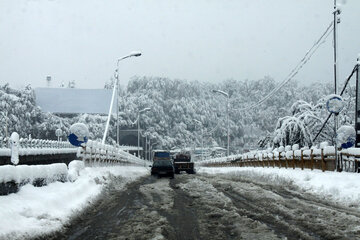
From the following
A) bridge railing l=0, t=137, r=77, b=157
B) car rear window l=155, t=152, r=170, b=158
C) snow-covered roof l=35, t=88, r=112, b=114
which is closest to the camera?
bridge railing l=0, t=137, r=77, b=157

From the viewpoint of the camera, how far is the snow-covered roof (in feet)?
306

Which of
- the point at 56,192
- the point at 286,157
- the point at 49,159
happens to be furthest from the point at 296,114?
the point at 56,192

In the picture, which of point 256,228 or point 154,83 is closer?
point 256,228

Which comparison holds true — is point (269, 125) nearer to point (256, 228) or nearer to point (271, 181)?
point (271, 181)

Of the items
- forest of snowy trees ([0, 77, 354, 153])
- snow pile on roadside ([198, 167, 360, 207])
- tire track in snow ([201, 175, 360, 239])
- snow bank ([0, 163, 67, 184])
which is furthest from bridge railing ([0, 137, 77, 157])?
forest of snowy trees ([0, 77, 354, 153])

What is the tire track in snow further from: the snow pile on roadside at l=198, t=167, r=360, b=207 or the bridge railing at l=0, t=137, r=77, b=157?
the bridge railing at l=0, t=137, r=77, b=157

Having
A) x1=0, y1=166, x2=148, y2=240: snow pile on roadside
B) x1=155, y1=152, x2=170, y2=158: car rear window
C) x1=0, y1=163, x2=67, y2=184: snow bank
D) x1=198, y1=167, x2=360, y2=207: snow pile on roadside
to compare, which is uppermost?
x1=0, y1=163, x2=67, y2=184: snow bank

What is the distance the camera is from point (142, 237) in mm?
7434

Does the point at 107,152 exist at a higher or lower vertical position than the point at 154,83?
lower

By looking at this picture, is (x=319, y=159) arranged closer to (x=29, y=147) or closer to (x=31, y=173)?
(x=31, y=173)

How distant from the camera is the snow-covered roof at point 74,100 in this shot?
306 ft

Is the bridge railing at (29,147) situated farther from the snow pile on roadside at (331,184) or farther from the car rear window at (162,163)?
the snow pile on roadside at (331,184)

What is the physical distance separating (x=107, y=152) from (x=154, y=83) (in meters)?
117

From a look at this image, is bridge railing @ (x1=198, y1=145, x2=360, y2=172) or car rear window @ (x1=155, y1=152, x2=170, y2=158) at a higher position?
bridge railing @ (x1=198, y1=145, x2=360, y2=172)
